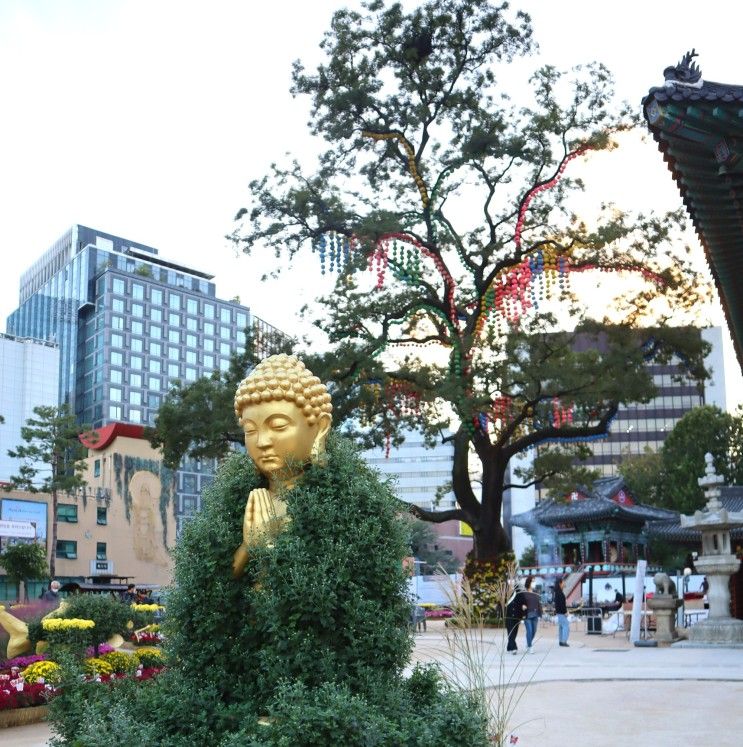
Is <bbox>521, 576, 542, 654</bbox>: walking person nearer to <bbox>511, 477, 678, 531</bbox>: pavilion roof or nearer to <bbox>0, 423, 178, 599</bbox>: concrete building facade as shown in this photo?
<bbox>511, 477, 678, 531</bbox>: pavilion roof

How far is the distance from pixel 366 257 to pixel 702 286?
7.35m

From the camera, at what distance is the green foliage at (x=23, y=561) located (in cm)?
3262

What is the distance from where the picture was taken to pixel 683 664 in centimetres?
1267

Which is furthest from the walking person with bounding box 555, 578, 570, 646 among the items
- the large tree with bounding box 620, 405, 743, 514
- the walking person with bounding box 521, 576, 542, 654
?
the large tree with bounding box 620, 405, 743, 514

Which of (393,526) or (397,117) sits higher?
(397,117)

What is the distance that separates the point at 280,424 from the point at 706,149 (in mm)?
3584

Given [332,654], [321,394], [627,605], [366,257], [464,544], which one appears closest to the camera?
[332,654]

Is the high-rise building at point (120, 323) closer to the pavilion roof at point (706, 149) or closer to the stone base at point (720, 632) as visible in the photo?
the stone base at point (720, 632)

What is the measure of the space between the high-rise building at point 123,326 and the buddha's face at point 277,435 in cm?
7384

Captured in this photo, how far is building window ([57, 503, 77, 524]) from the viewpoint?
4772cm

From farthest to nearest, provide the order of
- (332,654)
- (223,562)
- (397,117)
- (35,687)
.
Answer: (397,117) → (35,687) → (223,562) → (332,654)

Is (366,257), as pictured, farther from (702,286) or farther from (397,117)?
(702,286)

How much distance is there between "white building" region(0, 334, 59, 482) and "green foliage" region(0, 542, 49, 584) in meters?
34.5

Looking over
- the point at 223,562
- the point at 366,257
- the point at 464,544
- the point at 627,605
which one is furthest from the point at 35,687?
the point at 464,544
